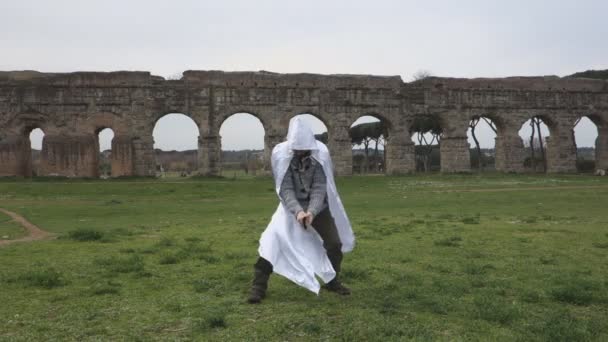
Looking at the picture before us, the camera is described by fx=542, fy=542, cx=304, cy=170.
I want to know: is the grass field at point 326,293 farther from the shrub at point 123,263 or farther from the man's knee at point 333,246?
the man's knee at point 333,246

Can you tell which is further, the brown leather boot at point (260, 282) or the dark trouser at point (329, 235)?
the dark trouser at point (329, 235)

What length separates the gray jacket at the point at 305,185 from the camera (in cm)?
502

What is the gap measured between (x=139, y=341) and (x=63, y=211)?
39.2ft

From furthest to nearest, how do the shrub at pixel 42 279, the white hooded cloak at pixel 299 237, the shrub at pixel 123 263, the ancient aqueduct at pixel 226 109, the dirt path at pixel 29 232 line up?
the ancient aqueduct at pixel 226 109 → the dirt path at pixel 29 232 → the shrub at pixel 123 263 → the shrub at pixel 42 279 → the white hooded cloak at pixel 299 237

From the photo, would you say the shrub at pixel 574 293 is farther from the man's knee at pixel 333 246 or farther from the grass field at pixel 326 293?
the man's knee at pixel 333 246

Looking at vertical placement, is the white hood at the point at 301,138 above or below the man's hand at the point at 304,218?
above

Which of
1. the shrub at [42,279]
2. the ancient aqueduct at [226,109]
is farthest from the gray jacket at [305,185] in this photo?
the ancient aqueduct at [226,109]

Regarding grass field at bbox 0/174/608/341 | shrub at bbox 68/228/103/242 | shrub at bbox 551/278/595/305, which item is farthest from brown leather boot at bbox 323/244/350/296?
shrub at bbox 68/228/103/242

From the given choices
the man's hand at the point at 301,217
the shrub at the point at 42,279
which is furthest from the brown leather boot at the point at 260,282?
the shrub at the point at 42,279

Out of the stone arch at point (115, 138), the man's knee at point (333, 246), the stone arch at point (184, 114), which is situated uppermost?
the stone arch at point (184, 114)

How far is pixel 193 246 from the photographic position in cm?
771

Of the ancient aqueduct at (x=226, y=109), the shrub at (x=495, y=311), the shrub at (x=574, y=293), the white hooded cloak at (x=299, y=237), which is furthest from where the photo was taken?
the ancient aqueduct at (x=226, y=109)

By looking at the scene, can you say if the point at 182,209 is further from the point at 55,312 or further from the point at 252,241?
the point at 55,312

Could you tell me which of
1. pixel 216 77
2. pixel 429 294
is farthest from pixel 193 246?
pixel 216 77
